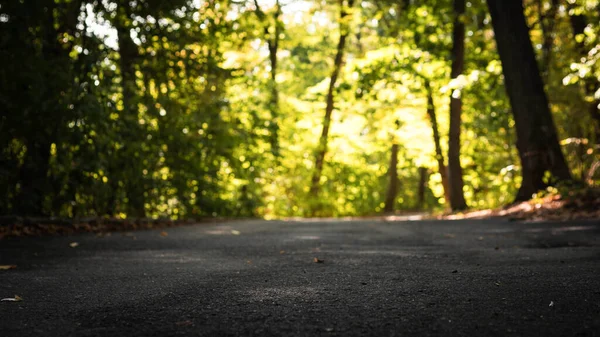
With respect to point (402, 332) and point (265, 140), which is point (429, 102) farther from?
point (402, 332)

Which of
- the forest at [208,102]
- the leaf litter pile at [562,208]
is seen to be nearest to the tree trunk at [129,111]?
the forest at [208,102]

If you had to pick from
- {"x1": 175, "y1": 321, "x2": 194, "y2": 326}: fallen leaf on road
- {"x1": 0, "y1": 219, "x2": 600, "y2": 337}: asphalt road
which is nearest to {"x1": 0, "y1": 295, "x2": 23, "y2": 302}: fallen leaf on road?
{"x1": 0, "y1": 219, "x2": 600, "y2": 337}: asphalt road

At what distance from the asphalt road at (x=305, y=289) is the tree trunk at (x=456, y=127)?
1127cm

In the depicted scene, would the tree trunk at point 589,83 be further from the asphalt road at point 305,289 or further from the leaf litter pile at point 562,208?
the asphalt road at point 305,289

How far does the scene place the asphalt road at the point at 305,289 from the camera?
8.29 feet

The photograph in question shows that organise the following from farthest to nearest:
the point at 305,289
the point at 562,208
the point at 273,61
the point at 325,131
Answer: the point at 325,131
the point at 273,61
the point at 562,208
the point at 305,289

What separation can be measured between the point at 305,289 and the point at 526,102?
9.85 meters

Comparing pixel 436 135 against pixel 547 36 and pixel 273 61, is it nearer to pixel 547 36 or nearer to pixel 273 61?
pixel 547 36

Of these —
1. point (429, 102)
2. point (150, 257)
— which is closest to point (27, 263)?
point (150, 257)

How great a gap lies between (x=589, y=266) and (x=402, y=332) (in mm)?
2419

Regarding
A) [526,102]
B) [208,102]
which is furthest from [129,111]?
[526,102]

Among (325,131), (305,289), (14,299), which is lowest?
(305,289)

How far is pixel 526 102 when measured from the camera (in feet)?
39.5

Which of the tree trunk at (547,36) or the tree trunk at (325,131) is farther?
the tree trunk at (325,131)
